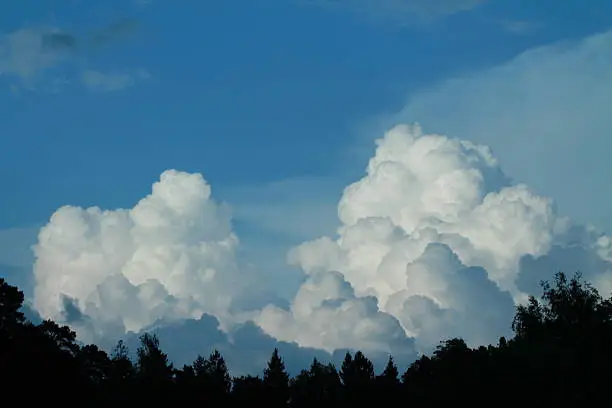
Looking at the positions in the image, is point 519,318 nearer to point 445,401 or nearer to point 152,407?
point 445,401

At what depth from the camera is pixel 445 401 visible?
123 metres

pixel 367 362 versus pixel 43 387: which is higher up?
pixel 367 362

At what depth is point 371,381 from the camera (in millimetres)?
147250

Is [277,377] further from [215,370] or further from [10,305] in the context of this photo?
[10,305]

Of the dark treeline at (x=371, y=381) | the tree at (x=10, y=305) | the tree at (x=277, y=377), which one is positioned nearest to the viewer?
the dark treeline at (x=371, y=381)

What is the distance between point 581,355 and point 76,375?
6474 centimetres

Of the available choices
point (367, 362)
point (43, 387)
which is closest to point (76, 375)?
point (43, 387)

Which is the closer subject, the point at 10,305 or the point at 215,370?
the point at 10,305

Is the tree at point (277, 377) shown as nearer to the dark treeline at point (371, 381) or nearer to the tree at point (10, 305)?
the dark treeline at point (371, 381)

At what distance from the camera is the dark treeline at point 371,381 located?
285ft

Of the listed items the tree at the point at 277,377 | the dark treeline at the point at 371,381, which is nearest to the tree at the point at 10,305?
the dark treeline at the point at 371,381

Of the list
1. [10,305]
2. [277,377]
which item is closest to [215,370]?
[277,377]

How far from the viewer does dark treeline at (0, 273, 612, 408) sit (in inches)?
3415

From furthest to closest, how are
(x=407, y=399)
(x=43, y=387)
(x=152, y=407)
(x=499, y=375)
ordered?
(x=407, y=399), (x=499, y=375), (x=152, y=407), (x=43, y=387)
